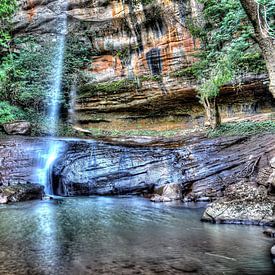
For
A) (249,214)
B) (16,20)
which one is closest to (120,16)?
(16,20)

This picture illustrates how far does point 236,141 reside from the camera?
1210 cm

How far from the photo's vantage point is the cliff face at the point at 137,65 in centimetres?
1847

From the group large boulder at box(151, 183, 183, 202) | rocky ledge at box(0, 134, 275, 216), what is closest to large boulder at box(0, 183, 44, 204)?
rocky ledge at box(0, 134, 275, 216)

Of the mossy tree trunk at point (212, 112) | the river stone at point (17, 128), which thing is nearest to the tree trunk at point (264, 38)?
the mossy tree trunk at point (212, 112)

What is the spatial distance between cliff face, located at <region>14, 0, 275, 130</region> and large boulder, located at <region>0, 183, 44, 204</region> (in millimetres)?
9847

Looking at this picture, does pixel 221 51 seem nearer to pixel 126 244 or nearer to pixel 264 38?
pixel 264 38

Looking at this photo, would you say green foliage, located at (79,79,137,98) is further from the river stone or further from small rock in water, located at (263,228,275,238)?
small rock in water, located at (263,228,275,238)

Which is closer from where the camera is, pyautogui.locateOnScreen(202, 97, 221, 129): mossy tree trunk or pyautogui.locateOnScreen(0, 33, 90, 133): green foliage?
pyautogui.locateOnScreen(202, 97, 221, 129): mossy tree trunk

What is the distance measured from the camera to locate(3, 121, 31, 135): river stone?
1645 cm

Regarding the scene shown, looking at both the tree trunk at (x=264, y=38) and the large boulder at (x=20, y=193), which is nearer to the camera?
the tree trunk at (x=264, y=38)

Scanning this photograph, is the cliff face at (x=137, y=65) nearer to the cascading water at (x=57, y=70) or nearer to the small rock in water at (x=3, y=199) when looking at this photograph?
the cascading water at (x=57, y=70)

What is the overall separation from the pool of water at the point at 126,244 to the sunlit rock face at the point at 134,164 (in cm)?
315

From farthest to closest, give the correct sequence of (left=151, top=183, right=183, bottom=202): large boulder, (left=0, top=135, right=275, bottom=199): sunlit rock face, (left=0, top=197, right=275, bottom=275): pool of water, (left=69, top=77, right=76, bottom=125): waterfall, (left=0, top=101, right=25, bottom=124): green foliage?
(left=69, top=77, right=76, bottom=125): waterfall, (left=0, top=101, right=25, bottom=124): green foliage, (left=0, top=135, right=275, bottom=199): sunlit rock face, (left=151, top=183, right=183, bottom=202): large boulder, (left=0, top=197, right=275, bottom=275): pool of water

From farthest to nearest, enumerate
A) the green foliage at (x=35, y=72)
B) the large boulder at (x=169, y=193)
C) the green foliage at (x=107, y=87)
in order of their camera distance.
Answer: the green foliage at (x=107, y=87)
the green foliage at (x=35, y=72)
the large boulder at (x=169, y=193)
